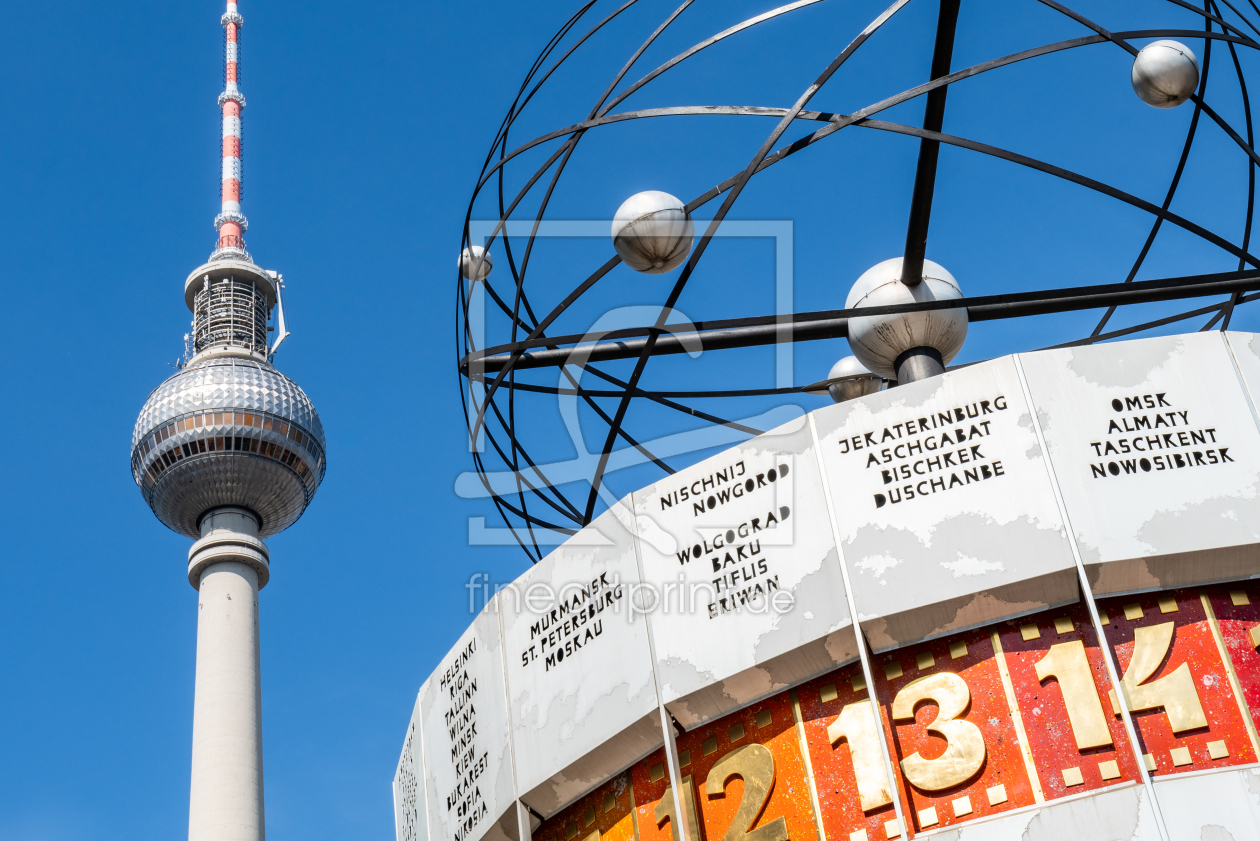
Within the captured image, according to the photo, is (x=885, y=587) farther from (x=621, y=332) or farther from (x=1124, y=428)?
(x=621, y=332)

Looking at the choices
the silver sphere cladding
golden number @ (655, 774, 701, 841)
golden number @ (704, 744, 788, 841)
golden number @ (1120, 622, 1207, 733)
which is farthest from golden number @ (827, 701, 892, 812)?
the silver sphere cladding

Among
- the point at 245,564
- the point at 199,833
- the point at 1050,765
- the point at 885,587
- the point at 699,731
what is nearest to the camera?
the point at 1050,765

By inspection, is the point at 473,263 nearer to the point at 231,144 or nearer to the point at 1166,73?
the point at 1166,73

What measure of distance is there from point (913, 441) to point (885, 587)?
126 cm

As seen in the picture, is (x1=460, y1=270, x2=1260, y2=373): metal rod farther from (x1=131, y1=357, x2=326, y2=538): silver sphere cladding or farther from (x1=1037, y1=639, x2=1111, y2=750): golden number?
(x1=131, y1=357, x2=326, y2=538): silver sphere cladding

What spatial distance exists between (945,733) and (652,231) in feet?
13.9

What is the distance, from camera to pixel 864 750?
10820 mm

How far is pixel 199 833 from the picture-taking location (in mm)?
63188

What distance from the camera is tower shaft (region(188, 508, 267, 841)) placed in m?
63.3

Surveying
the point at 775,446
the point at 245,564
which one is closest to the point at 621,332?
the point at 775,446

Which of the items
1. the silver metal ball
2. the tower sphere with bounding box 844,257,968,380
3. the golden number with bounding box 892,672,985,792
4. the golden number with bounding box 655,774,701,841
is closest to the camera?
the golden number with bounding box 892,672,985,792

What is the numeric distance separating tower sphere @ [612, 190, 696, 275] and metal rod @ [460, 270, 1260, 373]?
2.73 feet

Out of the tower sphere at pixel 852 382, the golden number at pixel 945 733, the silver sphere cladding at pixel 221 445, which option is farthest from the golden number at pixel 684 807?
the silver sphere cladding at pixel 221 445

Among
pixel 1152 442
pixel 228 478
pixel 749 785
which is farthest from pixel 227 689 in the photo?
pixel 1152 442
